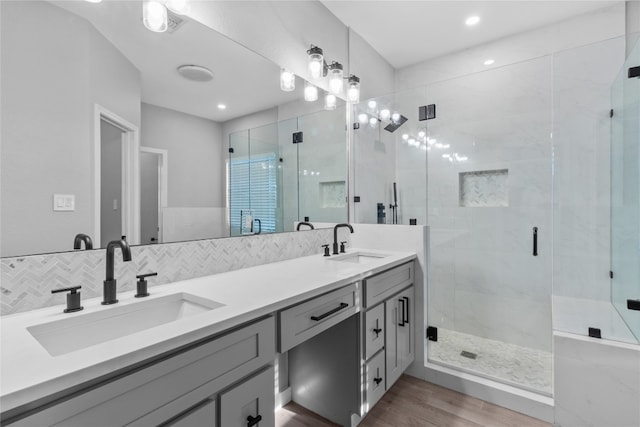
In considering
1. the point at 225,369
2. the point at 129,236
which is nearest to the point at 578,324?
the point at 225,369

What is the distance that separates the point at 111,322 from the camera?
94 cm

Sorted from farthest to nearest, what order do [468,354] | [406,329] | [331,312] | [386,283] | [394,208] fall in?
[394,208] → [468,354] → [406,329] → [386,283] → [331,312]

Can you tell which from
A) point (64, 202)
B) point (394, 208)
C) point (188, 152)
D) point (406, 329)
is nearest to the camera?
point (64, 202)

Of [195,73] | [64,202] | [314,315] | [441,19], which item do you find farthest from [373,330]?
[441,19]

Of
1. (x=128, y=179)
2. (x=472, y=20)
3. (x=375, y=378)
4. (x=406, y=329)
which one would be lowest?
(x=375, y=378)

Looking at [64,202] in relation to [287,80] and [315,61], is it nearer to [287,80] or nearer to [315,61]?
[287,80]

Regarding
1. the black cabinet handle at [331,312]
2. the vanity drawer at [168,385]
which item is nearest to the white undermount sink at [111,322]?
the vanity drawer at [168,385]

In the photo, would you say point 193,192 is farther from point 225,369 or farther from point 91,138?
point 225,369

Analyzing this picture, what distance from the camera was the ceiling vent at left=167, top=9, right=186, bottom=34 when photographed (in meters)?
1.30

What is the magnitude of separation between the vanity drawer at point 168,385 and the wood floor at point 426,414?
3.43 feet

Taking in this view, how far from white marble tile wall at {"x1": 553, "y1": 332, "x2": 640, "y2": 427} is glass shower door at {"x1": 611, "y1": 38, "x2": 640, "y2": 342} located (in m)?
0.31

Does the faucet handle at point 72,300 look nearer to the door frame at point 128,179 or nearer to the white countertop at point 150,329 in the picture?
the white countertop at point 150,329

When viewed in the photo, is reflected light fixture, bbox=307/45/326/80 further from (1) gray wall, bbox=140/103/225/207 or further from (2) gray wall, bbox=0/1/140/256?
(2) gray wall, bbox=0/1/140/256

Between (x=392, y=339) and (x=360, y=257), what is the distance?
0.62 m
